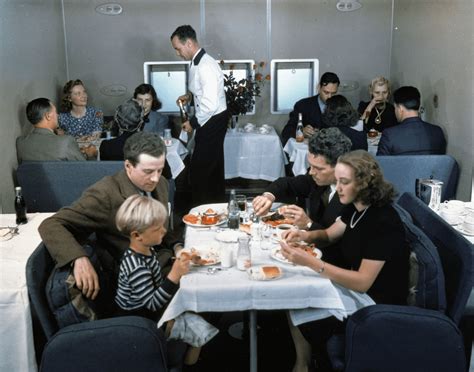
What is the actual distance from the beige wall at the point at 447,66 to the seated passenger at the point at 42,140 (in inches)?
118

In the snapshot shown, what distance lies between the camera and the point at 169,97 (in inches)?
243

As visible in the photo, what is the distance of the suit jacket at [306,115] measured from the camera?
5.59 m

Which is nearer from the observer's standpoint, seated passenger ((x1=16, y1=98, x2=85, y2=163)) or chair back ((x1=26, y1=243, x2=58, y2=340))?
chair back ((x1=26, y1=243, x2=58, y2=340))

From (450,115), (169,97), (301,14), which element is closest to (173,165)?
(169,97)

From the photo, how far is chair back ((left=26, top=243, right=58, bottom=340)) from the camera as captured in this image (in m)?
2.09

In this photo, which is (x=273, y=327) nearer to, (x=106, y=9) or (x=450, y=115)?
(x=450, y=115)

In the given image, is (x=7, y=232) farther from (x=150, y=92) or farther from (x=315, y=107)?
(x=315, y=107)

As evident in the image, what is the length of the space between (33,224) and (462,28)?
137 inches

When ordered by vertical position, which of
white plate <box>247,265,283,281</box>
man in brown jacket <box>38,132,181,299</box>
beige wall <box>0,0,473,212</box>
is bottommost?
white plate <box>247,265,283,281</box>

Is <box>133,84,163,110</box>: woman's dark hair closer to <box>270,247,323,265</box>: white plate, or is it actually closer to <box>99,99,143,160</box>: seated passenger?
<box>99,99,143,160</box>: seated passenger

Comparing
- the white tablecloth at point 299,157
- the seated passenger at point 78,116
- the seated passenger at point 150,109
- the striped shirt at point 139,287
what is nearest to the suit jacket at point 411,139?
the white tablecloth at point 299,157

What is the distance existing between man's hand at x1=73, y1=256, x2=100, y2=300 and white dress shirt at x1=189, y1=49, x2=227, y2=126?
2.91 metres

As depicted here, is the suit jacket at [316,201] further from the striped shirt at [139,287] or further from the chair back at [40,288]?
the chair back at [40,288]

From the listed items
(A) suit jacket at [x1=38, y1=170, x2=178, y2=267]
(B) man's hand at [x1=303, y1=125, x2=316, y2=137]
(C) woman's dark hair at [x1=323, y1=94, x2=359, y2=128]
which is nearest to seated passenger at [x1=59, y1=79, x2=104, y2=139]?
(B) man's hand at [x1=303, y1=125, x2=316, y2=137]
